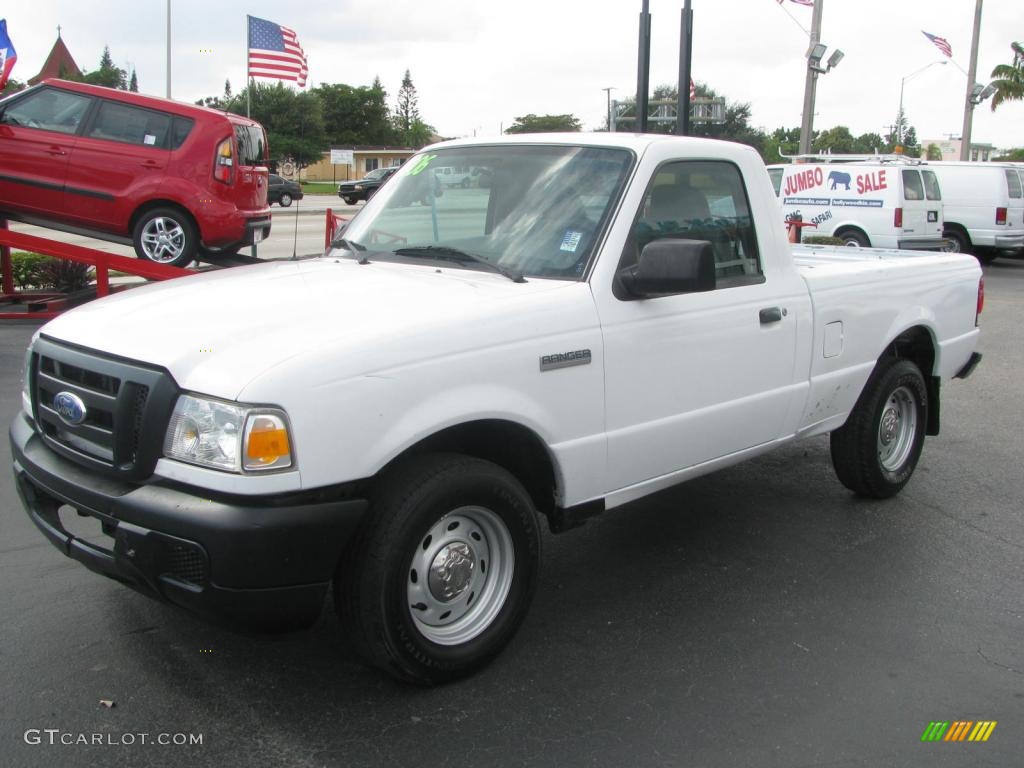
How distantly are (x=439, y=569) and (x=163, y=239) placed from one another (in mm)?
8999

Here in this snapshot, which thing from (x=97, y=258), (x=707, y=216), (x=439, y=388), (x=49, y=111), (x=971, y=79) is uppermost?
(x=971, y=79)

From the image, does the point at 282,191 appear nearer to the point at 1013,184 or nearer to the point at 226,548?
the point at 1013,184

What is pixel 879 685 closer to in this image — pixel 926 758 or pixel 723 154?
pixel 926 758

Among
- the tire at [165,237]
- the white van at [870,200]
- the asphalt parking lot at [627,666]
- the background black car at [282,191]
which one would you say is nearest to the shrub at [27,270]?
the tire at [165,237]

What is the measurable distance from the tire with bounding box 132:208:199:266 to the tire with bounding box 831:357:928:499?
8263 millimetres

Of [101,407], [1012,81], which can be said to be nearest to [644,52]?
[101,407]

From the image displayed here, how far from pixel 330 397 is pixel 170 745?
1.20 metres

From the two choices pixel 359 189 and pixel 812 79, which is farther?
pixel 359 189

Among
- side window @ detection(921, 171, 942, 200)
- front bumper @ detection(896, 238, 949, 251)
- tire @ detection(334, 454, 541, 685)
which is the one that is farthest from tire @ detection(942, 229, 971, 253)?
tire @ detection(334, 454, 541, 685)

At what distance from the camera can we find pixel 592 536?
500 centimetres

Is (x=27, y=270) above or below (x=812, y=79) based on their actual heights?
below

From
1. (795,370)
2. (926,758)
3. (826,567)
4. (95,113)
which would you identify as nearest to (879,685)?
(926,758)

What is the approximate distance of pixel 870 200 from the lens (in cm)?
1891

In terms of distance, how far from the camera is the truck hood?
9.61 ft
